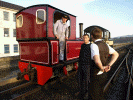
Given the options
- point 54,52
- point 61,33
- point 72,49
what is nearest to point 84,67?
point 54,52

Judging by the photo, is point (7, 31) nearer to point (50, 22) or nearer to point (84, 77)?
point (50, 22)

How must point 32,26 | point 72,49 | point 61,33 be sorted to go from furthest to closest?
point 72,49 → point 61,33 → point 32,26

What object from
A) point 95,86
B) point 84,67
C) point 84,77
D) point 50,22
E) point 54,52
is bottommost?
point 95,86

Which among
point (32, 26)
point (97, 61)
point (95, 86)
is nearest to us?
point (97, 61)

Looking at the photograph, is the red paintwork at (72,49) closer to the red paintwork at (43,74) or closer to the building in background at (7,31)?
the red paintwork at (43,74)

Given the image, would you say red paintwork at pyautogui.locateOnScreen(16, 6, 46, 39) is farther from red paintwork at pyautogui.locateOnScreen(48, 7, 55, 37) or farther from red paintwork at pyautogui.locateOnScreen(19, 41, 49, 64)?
red paintwork at pyautogui.locateOnScreen(19, 41, 49, 64)

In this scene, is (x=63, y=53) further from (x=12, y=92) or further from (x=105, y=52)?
(x=105, y=52)

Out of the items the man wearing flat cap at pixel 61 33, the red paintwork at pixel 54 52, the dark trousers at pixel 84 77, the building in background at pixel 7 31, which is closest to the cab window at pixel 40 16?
the man wearing flat cap at pixel 61 33

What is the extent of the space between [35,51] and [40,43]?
0.48 m

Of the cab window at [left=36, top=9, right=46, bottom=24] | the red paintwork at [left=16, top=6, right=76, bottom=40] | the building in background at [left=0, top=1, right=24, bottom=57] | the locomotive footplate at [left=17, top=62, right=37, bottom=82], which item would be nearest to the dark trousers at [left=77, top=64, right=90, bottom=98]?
the red paintwork at [left=16, top=6, right=76, bottom=40]

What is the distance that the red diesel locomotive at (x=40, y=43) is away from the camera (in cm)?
391

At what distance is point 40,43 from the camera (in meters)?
4.10

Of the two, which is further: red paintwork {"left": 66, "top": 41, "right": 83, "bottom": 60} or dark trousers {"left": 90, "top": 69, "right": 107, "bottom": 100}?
red paintwork {"left": 66, "top": 41, "right": 83, "bottom": 60}

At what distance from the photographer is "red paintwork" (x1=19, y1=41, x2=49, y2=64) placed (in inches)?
158
